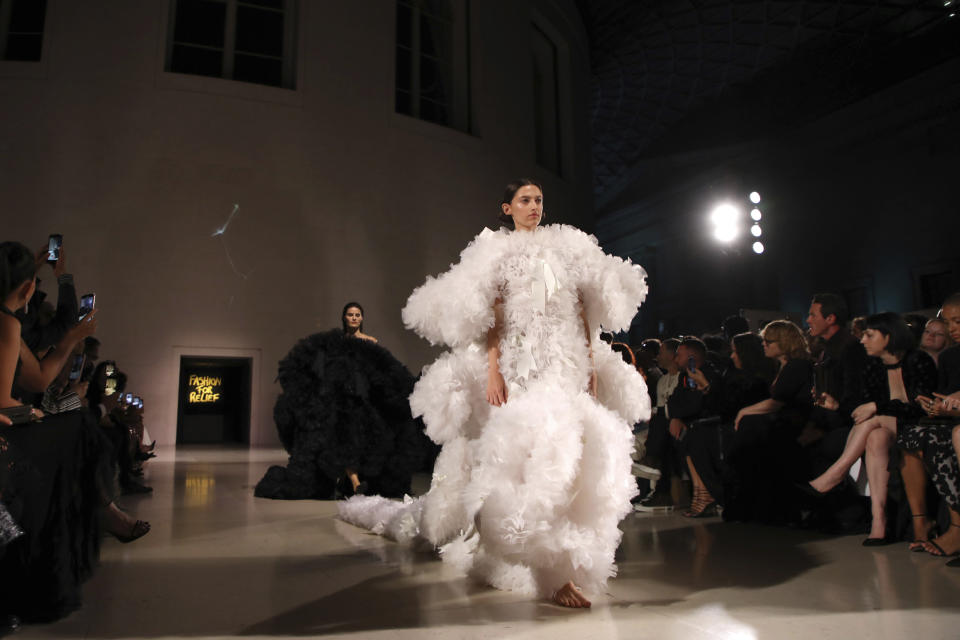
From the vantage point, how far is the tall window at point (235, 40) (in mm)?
12906

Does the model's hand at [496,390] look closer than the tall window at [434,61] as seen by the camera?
Yes

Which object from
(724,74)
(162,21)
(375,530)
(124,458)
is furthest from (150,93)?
(724,74)

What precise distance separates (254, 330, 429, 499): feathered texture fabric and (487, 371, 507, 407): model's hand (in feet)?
10.2

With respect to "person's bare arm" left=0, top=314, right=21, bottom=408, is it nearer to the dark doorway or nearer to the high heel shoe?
Result: the high heel shoe

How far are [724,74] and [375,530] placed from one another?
76.5ft

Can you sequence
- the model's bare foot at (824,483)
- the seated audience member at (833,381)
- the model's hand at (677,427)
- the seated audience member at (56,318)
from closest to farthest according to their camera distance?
1. the seated audience member at (56,318)
2. the model's bare foot at (824,483)
3. the seated audience member at (833,381)
4. the model's hand at (677,427)

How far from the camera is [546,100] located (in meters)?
17.9

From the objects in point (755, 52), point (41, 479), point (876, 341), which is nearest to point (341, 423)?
point (41, 479)

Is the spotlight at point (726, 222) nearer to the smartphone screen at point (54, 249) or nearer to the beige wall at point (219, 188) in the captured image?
the beige wall at point (219, 188)

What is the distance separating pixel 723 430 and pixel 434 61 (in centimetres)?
1232

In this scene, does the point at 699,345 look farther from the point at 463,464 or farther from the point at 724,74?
the point at 724,74

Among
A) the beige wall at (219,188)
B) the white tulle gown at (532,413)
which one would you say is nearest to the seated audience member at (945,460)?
the white tulle gown at (532,413)

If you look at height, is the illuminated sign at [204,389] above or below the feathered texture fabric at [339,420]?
above

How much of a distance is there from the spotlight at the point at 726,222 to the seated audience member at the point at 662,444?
8911 mm
